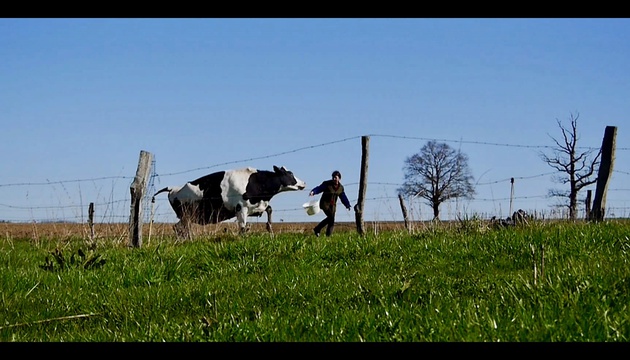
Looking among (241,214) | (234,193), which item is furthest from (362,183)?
(234,193)

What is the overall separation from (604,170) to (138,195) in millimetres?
10221

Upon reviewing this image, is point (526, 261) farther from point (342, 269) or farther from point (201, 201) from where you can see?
point (201, 201)

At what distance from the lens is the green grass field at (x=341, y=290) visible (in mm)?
4512

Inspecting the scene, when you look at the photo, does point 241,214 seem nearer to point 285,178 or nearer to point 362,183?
point 285,178

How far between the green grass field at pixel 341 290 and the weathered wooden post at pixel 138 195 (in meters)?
1.76

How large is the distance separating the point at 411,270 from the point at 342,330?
346 cm

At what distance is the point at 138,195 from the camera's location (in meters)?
13.4

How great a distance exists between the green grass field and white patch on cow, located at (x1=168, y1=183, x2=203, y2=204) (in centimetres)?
1284

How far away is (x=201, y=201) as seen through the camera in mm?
24812

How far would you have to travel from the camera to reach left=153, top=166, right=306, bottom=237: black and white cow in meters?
24.1

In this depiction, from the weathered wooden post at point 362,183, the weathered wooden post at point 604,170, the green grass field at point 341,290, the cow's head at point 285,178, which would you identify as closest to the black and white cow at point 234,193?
the cow's head at point 285,178

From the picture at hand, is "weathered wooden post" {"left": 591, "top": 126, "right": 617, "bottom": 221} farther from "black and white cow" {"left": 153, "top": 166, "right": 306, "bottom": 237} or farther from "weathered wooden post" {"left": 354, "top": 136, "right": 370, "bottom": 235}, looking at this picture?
"black and white cow" {"left": 153, "top": 166, "right": 306, "bottom": 237}
